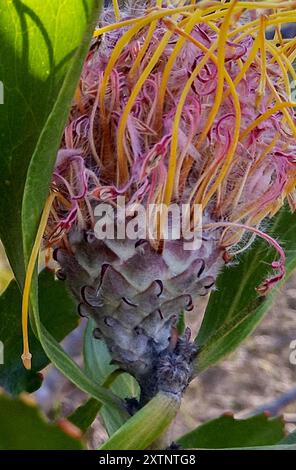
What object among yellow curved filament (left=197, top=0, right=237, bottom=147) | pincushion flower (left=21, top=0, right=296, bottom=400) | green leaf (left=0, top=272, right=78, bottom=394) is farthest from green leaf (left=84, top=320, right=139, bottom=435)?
yellow curved filament (left=197, top=0, right=237, bottom=147)

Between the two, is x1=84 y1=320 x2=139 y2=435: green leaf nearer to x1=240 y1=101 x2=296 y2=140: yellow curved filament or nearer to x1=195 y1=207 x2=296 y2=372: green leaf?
x1=195 y1=207 x2=296 y2=372: green leaf

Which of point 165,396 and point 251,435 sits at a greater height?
point 165,396

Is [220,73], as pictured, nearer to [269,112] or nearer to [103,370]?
[269,112]

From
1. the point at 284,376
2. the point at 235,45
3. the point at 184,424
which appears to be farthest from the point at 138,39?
the point at 284,376

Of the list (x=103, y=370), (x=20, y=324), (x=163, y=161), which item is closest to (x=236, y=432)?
(x=103, y=370)

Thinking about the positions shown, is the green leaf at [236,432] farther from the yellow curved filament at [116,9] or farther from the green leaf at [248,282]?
the yellow curved filament at [116,9]

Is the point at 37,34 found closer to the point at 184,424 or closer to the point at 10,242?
the point at 10,242
